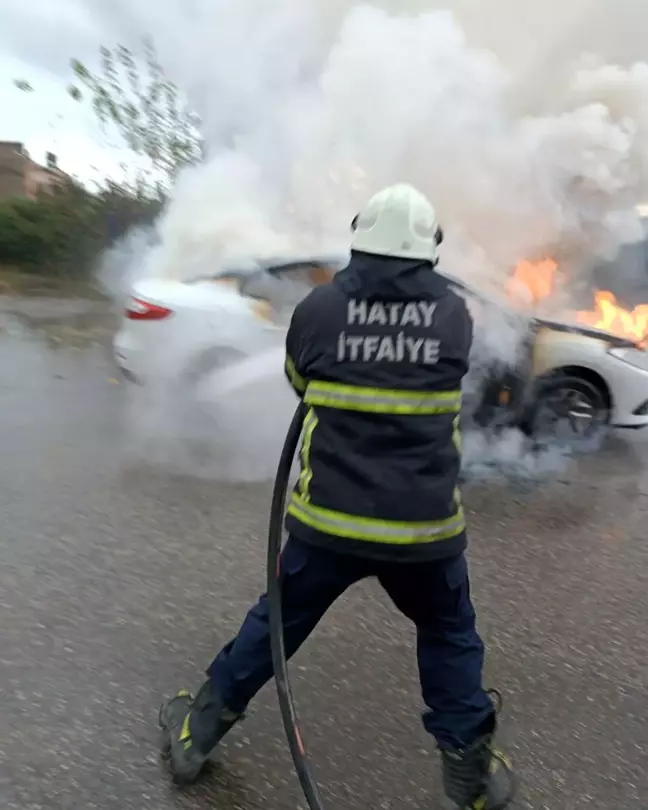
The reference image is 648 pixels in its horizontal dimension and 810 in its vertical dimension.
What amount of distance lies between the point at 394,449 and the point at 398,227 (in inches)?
23.0

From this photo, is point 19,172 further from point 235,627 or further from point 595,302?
point 235,627

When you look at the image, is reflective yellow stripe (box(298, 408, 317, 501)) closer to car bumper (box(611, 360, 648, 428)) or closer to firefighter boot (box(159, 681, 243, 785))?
firefighter boot (box(159, 681, 243, 785))

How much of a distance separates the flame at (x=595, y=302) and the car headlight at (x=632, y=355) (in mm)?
828

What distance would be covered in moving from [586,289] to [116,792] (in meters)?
7.19

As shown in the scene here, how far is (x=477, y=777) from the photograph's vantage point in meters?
2.57

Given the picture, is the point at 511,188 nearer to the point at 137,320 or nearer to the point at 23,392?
the point at 137,320

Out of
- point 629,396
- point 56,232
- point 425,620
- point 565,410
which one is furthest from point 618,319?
point 56,232

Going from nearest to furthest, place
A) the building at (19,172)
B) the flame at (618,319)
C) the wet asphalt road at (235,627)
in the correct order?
the wet asphalt road at (235,627) < the flame at (618,319) < the building at (19,172)

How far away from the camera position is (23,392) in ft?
27.4

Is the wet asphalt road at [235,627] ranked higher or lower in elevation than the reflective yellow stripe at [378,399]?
lower

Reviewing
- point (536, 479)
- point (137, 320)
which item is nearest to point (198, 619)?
point (536, 479)

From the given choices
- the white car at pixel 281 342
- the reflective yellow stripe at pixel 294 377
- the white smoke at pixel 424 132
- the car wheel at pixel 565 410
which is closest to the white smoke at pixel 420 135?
the white smoke at pixel 424 132

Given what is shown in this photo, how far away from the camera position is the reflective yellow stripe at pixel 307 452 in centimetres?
244

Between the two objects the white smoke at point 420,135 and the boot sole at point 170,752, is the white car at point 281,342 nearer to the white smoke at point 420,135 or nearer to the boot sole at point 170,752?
the white smoke at point 420,135
